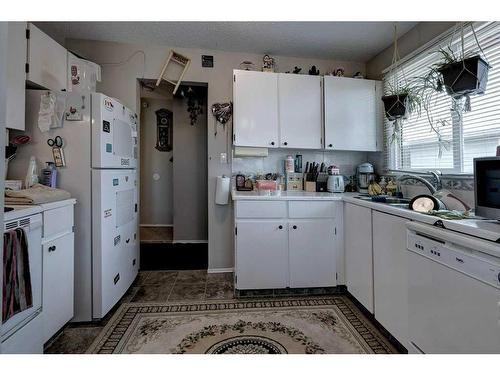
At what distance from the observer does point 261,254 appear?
2.19 m

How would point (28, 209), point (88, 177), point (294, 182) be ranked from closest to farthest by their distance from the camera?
point (28, 209) < point (88, 177) < point (294, 182)

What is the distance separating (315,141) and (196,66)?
154 centimetres

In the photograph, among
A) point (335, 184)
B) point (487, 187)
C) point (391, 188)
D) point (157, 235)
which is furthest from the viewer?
point (157, 235)

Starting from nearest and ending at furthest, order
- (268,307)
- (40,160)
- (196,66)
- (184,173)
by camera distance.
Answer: (40,160), (268,307), (196,66), (184,173)

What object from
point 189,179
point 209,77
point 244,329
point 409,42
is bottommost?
point 244,329

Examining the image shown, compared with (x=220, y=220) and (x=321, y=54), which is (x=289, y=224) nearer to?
(x=220, y=220)

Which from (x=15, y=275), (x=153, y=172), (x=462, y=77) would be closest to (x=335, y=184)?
(x=462, y=77)

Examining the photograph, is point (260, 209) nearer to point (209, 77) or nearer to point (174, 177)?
point (209, 77)

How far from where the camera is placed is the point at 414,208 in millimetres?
1544

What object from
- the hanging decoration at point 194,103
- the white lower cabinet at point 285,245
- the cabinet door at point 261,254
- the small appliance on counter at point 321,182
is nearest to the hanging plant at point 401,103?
the small appliance on counter at point 321,182

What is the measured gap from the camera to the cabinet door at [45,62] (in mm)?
1741

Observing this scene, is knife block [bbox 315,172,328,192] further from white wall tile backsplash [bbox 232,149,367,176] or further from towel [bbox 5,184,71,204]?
towel [bbox 5,184,71,204]

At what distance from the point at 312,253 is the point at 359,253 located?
1.32 ft
